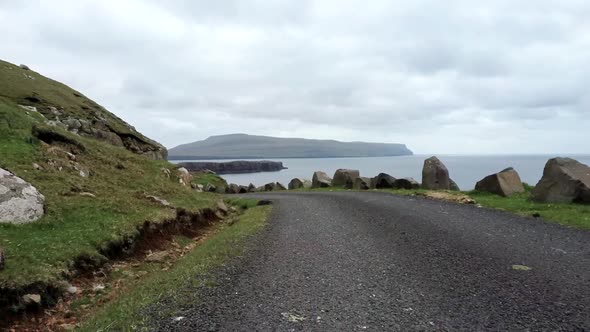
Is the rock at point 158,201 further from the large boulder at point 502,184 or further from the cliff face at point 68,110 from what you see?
the large boulder at point 502,184

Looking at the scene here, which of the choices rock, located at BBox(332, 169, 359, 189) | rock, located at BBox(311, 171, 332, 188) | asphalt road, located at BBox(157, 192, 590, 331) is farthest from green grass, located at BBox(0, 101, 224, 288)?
rock, located at BBox(311, 171, 332, 188)

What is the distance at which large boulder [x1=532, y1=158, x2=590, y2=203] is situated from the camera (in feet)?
69.2

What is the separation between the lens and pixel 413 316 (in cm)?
812

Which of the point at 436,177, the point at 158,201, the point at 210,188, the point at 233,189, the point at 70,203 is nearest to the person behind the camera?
the point at 70,203

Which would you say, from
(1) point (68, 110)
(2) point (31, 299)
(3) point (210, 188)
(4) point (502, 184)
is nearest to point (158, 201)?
(2) point (31, 299)

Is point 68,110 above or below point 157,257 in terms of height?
above

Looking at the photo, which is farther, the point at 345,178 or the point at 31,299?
the point at 345,178

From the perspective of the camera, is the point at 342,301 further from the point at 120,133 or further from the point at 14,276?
the point at 120,133

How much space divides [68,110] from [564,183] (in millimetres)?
47672

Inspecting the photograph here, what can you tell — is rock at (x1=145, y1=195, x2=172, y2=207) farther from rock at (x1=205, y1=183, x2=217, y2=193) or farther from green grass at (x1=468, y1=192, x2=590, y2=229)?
rock at (x1=205, y1=183, x2=217, y2=193)

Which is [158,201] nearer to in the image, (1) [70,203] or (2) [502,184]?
(1) [70,203]

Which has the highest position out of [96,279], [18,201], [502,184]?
[502,184]

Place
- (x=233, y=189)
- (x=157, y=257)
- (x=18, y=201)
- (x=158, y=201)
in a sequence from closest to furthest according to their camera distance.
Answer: (x=18, y=201) → (x=157, y=257) → (x=158, y=201) → (x=233, y=189)

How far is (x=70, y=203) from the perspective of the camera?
16.7 metres
